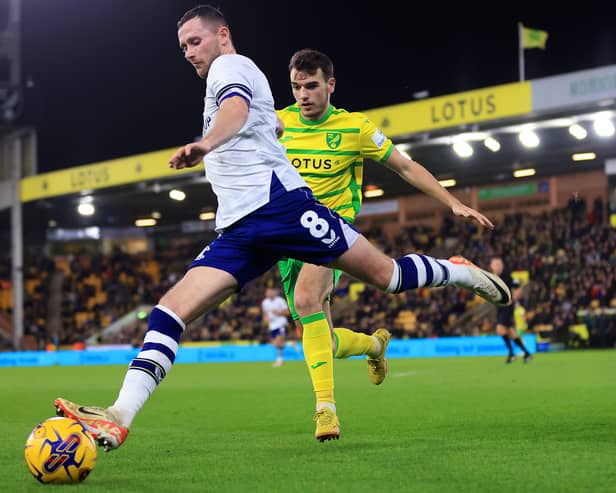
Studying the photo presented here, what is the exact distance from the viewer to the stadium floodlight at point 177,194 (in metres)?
33.6

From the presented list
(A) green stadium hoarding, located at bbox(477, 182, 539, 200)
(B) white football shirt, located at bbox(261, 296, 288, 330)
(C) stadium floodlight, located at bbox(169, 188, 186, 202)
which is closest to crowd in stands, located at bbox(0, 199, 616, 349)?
(A) green stadium hoarding, located at bbox(477, 182, 539, 200)

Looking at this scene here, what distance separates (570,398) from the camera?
8.38 m

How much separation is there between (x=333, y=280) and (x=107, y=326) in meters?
33.5

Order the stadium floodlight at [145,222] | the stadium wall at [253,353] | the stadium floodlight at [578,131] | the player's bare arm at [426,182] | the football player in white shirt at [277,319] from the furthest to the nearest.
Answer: the stadium floodlight at [145,222] < the stadium floodlight at [578,131] < the stadium wall at [253,353] < the football player in white shirt at [277,319] < the player's bare arm at [426,182]

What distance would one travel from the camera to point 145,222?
44.2m

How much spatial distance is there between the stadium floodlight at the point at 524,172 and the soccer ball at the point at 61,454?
93.7 feet

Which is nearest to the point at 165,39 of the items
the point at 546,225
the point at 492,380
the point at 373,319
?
the point at 373,319

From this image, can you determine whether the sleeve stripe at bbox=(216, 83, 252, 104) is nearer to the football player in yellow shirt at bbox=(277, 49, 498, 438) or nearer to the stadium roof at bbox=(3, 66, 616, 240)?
the football player in yellow shirt at bbox=(277, 49, 498, 438)

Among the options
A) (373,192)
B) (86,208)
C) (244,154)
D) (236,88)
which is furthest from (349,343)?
(86,208)

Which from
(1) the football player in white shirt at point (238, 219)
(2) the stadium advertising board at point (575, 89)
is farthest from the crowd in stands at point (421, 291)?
(1) the football player in white shirt at point (238, 219)

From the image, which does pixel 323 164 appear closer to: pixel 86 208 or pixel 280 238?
pixel 280 238

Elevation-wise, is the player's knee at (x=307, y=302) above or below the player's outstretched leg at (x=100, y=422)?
above

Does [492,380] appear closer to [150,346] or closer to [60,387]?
[60,387]

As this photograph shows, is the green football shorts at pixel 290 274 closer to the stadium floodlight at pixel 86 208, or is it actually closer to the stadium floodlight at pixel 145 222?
the stadium floodlight at pixel 86 208
